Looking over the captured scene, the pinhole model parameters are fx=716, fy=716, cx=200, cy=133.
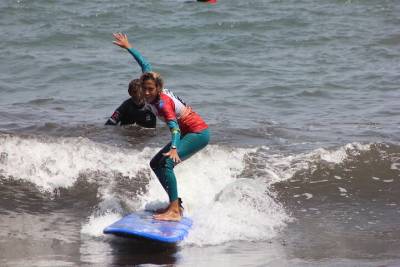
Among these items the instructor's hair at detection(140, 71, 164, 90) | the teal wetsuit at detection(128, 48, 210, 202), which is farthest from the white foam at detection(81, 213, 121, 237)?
the instructor's hair at detection(140, 71, 164, 90)

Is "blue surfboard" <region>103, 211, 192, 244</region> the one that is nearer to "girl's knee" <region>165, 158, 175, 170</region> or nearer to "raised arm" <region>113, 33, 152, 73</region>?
"girl's knee" <region>165, 158, 175, 170</region>

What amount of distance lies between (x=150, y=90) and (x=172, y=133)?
458mm

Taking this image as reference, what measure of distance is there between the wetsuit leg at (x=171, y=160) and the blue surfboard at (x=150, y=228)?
31 centimetres

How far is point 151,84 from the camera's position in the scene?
675 centimetres

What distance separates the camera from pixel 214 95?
13.5 metres

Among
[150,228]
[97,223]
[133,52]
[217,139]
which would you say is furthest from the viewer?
[217,139]

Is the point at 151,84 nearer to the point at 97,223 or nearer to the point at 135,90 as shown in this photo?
the point at 97,223

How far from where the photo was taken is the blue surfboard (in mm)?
6465

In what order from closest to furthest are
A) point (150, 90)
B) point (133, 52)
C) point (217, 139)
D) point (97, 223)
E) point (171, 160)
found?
point (150, 90) → point (171, 160) → point (97, 223) → point (133, 52) → point (217, 139)

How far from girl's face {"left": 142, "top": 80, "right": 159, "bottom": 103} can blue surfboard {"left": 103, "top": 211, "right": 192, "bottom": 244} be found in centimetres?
120

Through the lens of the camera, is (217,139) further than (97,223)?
Yes

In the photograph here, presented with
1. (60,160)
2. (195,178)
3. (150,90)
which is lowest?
(195,178)

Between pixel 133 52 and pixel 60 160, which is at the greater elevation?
pixel 133 52

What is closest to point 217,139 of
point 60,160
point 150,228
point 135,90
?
point 135,90
